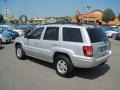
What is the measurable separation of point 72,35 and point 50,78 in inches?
66.6

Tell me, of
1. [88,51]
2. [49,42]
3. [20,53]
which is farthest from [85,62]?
[20,53]

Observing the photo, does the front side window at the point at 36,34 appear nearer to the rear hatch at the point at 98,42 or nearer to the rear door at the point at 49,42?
the rear door at the point at 49,42

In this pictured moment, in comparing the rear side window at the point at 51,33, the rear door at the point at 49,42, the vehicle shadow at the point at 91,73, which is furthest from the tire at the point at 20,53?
the vehicle shadow at the point at 91,73

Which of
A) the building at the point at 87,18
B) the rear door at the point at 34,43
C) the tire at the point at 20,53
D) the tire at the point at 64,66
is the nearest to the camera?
the tire at the point at 64,66

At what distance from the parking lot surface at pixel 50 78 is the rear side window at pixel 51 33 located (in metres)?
1.34

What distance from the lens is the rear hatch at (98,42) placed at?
6082 millimetres

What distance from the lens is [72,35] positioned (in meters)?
6.33

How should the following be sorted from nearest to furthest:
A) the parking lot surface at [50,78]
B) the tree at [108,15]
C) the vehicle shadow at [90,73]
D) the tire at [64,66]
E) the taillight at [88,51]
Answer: the parking lot surface at [50,78] → the taillight at [88,51] → the tire at [64,66] → the vehicle shadow at [90,73] → the tree at [108,15]

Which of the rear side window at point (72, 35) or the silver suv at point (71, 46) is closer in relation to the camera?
the silver suv at point (71, 46)

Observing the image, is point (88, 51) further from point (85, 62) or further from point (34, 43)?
point (34, 43)

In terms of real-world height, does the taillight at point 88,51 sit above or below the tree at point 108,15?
below

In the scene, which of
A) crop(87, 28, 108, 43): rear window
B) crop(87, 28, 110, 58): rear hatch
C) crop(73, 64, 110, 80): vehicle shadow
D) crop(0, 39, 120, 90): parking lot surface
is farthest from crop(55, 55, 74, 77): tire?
crop(87, 28, 108, 43): rear window

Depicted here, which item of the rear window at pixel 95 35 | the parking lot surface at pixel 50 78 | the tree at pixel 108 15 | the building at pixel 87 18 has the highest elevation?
the tree at pixel 108 15

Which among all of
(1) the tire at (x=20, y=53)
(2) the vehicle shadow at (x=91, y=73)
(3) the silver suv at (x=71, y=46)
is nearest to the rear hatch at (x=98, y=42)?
(3) the silver suv at (x=71, y=46)
